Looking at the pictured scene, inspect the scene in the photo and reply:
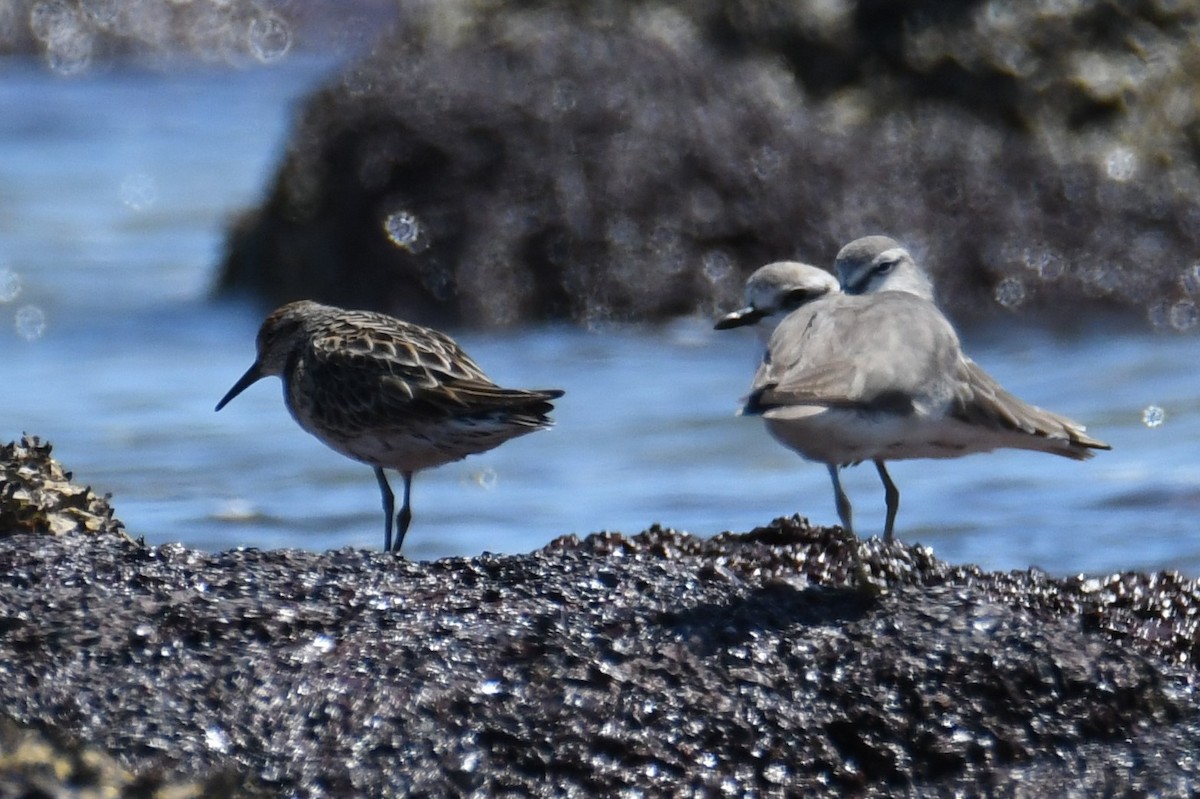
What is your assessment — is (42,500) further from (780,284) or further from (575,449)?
(575,449)

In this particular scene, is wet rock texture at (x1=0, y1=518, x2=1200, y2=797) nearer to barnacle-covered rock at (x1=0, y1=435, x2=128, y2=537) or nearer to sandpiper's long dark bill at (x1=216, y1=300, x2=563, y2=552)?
barnacle-covered rock at (x1=0, y1=435, x2=128, y2=537)

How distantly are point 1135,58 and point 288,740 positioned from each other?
28.7ft

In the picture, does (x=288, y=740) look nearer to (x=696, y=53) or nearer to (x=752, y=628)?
(x=752, y=628)

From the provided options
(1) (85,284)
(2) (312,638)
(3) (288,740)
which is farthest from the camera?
(1) (85,284)

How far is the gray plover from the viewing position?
175 inches

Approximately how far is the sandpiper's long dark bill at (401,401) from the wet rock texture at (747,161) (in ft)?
13.1

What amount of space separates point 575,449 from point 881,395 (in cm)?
457

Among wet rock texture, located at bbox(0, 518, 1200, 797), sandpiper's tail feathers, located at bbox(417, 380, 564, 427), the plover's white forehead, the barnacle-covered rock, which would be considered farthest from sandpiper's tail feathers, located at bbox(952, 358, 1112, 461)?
the barnacle-covered rock

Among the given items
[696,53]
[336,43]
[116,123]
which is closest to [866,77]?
[696,53]

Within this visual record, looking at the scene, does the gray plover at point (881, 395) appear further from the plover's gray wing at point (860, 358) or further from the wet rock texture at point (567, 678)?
the wet rock texture at point (567, 678)

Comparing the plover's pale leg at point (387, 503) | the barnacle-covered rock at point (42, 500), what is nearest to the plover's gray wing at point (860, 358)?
the barnacle-covered rock at point (42, 500)

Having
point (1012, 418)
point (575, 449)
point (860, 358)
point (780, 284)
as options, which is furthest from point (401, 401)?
point (575, 449)

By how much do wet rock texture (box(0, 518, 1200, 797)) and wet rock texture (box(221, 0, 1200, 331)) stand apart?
6362mm

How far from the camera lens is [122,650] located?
3584 mm
